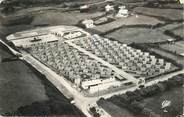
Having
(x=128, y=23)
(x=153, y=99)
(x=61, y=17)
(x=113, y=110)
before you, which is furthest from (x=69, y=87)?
(x=61, y=17)

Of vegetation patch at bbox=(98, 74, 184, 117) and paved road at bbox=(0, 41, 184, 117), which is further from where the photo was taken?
paved road at bbox=(0, 41, 184, 117)

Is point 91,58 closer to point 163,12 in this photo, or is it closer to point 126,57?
point 126,57

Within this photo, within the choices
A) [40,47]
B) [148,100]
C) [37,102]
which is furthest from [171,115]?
[40,47]

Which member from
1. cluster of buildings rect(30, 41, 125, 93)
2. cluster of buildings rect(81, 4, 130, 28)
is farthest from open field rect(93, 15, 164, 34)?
cluster of buildings rect(30, 41, 125, 93)

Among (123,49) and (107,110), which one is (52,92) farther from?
A: (123,49)

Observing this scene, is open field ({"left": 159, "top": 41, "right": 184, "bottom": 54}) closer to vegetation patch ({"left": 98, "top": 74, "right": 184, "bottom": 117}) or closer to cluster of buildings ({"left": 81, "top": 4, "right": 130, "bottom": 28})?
vegetation patch ({"left": 98, "top": 74, "right": 184, "bottom": 117})

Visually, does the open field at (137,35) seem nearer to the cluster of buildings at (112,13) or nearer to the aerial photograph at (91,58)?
the aerial photograph at (91,58)
